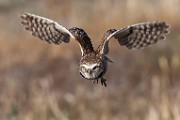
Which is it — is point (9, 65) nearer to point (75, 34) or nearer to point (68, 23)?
point (68, 23)

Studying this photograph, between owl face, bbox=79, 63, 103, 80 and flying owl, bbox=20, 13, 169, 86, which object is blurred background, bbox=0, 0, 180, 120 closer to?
flying owl, bbox=20, 13, 169, 86

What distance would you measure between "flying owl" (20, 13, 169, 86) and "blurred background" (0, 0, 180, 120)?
3.04 metres

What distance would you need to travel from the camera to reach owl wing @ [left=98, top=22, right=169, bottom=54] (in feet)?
4.83

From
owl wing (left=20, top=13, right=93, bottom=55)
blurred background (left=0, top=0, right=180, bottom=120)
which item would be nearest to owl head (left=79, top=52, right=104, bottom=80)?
owl wing (left=20, top=13, right=93, bottom=55)

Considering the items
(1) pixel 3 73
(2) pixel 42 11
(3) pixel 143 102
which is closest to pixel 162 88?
(3) pixel 143 102

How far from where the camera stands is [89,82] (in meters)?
7.23

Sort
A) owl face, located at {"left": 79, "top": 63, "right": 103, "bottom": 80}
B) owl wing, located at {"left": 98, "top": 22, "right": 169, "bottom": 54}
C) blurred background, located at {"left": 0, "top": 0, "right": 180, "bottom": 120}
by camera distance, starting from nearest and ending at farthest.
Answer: owl face, located at {"left": 79, "top": 63, "right": 103, "bottom": 80}, owl wing, located at {"left": 98, "top": 22, "right": 169, "bottom": 54}, blurred background, located at {"left": 0, "top": 0, "right": 180, "bottom": 120}

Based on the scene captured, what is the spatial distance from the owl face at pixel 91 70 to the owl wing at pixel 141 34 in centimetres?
7

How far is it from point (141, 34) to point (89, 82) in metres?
5.67

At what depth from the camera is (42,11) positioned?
10.9 meters

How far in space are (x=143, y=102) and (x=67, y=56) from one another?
186 centimetres

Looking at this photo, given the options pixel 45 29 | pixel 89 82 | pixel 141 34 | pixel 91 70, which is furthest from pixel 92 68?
pixel 89 82

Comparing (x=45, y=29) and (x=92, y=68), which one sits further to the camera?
(x=45, y=29)

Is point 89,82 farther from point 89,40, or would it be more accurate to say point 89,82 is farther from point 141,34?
point 89,40
